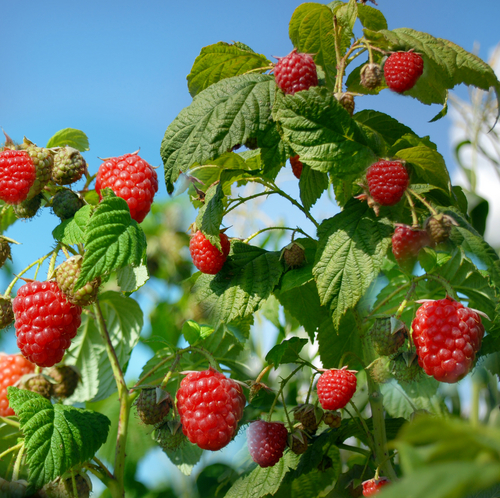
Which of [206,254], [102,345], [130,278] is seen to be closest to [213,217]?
[206,254]

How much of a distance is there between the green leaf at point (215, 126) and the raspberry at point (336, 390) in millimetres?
437

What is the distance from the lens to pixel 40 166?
83 cm

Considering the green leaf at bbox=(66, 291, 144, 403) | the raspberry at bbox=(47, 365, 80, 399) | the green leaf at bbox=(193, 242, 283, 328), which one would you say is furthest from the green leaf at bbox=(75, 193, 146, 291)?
the green leaf at bbox=(66, 291, 144, 403)

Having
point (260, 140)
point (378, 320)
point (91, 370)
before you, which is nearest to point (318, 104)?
point (260, 140)

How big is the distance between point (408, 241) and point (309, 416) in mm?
384

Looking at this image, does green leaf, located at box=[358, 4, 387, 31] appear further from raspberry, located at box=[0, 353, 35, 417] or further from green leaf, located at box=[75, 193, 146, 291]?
raspberry, located at box=[0, 353, 35, 417]

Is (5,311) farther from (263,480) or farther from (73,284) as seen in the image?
(263,480)

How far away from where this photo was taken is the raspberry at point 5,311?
819mm

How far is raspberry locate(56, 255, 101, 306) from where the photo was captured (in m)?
0.72

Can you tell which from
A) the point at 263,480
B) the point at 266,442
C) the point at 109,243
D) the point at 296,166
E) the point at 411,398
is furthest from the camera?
the point at 411,398

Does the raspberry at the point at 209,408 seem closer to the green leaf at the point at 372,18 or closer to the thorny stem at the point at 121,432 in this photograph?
the thorny stem at the point at 121,432

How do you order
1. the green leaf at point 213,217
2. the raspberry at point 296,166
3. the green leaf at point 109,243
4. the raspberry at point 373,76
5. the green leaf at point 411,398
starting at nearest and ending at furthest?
the green leaf at point 109,243
the green leaf at point 213,217
the raspberry at point 373,76
the raspberry at point 296,166
the green leaf at point 411,398

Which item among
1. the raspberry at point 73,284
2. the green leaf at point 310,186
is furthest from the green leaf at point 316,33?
the raspberry at point 73,284

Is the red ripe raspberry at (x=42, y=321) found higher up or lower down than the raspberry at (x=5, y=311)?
lower down
